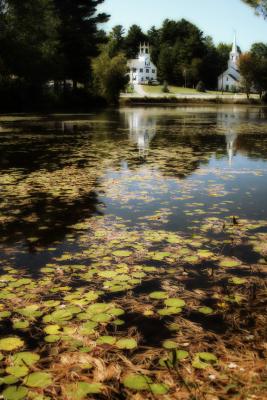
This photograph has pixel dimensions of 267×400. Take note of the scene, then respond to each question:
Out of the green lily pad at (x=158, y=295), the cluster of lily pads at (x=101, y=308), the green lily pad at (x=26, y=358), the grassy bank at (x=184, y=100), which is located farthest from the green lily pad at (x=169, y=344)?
the grassy bank at (x=184, y=100)

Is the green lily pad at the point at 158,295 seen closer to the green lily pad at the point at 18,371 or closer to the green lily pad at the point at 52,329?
the green lily pad at the point at 52,329

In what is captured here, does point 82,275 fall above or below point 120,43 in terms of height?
below

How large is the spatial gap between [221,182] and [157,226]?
12.5 feet

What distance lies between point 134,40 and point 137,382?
6709 inches

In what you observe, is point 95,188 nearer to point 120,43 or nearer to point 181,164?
point 181,164

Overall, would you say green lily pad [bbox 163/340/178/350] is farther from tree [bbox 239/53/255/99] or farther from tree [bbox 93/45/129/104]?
tree [bbox 239/53/255/99]

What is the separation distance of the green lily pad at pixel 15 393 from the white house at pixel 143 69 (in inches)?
5686

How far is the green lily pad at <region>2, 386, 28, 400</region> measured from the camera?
2.60 m

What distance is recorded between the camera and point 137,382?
9.00ft

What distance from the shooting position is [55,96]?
159 feet

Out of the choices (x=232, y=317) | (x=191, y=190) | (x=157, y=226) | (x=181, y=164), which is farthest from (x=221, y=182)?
(x=232, y=317)

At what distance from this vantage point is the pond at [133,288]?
2.81 meters

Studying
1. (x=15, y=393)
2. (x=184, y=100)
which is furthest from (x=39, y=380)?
(x=184, y=100)

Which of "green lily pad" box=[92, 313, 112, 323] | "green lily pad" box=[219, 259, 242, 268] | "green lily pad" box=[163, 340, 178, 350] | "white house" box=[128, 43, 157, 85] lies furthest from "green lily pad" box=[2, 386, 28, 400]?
"white house" box=[128, 43, 157, 85]
